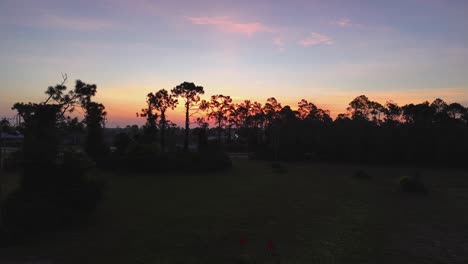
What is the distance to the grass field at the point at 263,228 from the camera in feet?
27.0

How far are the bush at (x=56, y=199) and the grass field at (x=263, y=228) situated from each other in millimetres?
538

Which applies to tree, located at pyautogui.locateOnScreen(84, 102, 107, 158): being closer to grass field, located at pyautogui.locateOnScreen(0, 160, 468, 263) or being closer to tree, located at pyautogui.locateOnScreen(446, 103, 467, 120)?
grass field, located at pyautogui.locateOnScreen(0, 160, 468, 263)

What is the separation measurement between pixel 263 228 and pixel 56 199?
5764 millimetres

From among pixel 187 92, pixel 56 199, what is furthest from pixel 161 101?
pixel 56 199

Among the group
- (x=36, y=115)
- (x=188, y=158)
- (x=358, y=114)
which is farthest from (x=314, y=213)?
(x=358, y=114)

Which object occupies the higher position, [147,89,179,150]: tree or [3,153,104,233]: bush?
[147,89,179,150]: tree

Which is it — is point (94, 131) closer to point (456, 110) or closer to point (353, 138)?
point (353, 138)

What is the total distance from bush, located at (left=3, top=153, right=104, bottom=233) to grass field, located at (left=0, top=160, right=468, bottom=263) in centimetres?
54

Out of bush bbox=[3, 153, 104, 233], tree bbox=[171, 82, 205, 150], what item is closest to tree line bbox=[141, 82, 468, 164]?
tree bbox=[171, 82, 205, 150]

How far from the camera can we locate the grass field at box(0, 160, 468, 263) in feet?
27.0

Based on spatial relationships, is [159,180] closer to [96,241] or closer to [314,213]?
[314,213]

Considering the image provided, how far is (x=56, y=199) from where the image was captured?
33.9 feet

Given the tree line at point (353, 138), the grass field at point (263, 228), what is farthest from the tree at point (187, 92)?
the grass field at point (263, 228)

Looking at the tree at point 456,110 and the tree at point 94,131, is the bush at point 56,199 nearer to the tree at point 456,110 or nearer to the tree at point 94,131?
the tree at point 94,131
